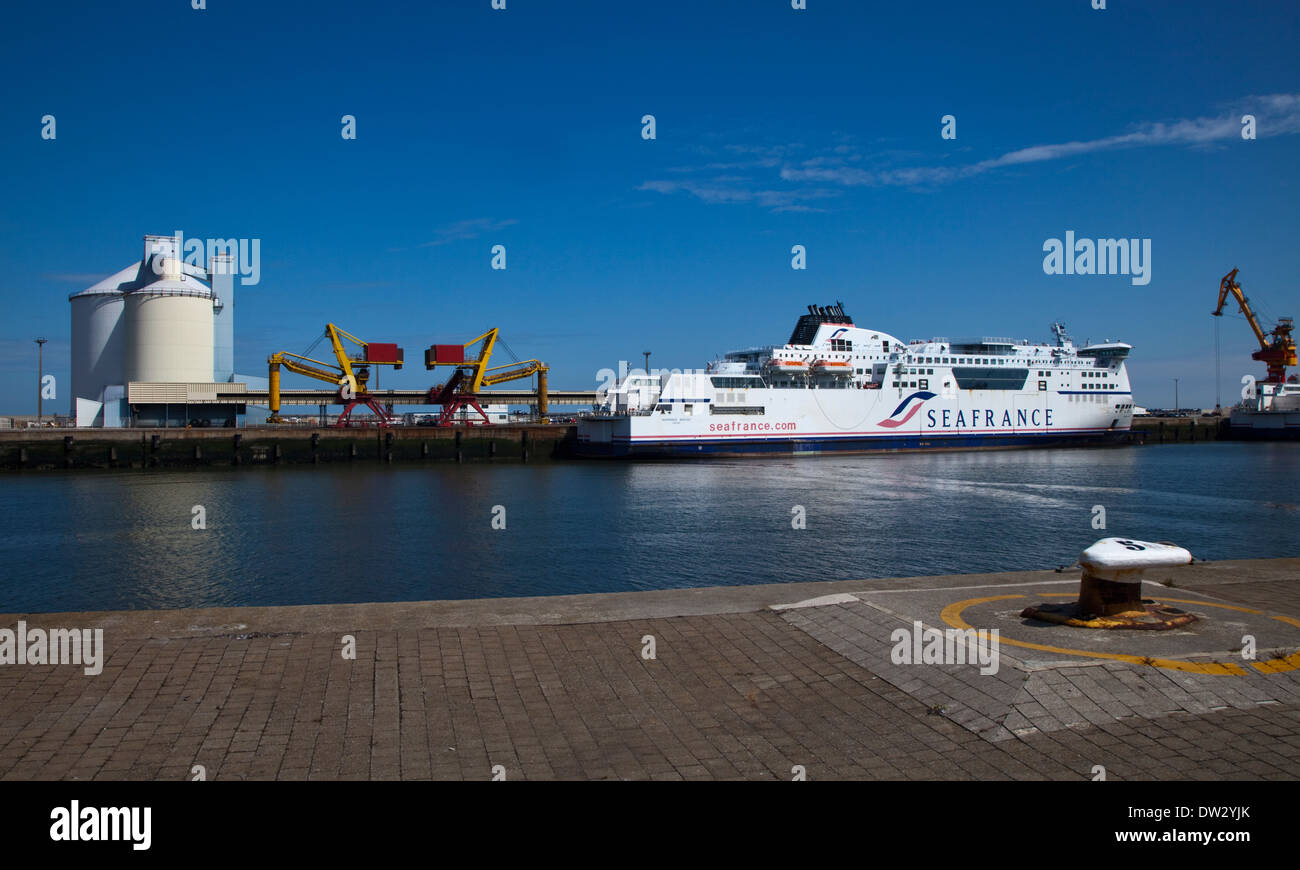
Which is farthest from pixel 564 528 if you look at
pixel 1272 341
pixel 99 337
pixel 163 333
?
pixel 1272 341

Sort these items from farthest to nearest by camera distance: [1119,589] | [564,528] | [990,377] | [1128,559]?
1. [990,377]
2. [564,528]
3. [1119,589]
4. [1128,559]

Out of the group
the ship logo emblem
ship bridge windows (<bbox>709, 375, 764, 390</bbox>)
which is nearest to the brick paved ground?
ship bridge windows (<bbox>709, 375, 764, 390</bbox>)

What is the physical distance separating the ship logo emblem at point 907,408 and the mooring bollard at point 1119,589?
5021cm

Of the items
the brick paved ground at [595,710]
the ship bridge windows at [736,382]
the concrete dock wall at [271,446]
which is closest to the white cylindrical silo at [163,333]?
the concrete dock wall at [271,446]

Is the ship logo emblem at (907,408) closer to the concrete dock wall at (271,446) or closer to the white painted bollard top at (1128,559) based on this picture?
the concrete dock wall at (271,446)

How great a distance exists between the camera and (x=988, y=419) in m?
58.4

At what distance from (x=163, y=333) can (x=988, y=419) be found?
2310 inches

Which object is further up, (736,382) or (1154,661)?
(736,382)

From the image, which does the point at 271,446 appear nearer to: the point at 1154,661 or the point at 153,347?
the point at 153,347

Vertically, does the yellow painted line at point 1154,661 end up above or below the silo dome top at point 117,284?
below

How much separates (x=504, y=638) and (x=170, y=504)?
2729cm

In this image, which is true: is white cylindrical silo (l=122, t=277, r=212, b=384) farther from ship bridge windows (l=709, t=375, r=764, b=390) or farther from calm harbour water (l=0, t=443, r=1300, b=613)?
ship bridge windows (l=709, t=375, r=764, b=390)

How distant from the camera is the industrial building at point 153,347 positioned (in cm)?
5631
